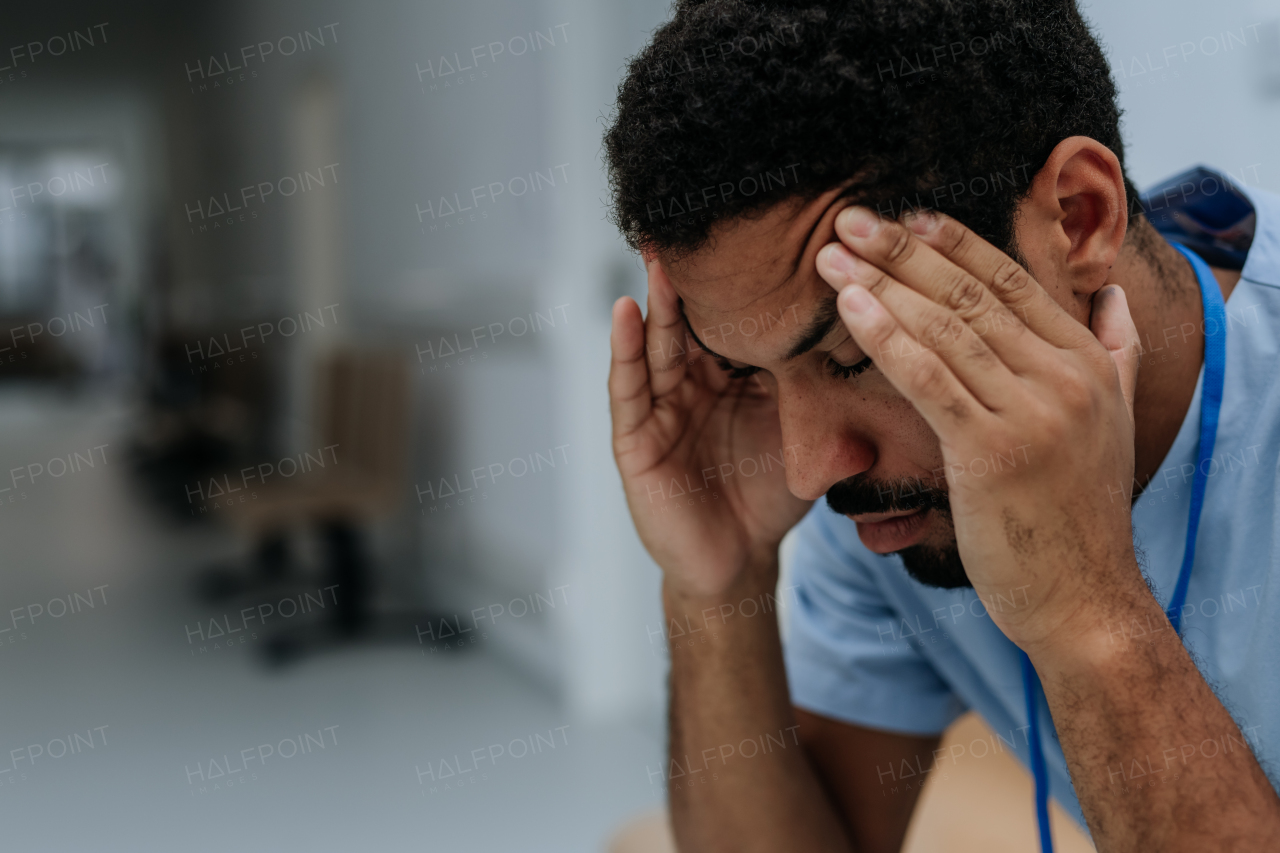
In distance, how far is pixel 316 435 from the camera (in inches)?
124

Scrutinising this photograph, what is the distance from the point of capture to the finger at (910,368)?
1.82 feet

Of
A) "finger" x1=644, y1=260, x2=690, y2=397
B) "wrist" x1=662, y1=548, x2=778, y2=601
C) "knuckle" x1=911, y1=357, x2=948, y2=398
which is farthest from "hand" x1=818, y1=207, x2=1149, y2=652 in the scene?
"wrist" x1=662, y1=548, x2=778, y2=601

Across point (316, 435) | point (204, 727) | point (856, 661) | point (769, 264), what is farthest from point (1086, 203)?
point (316, 435)

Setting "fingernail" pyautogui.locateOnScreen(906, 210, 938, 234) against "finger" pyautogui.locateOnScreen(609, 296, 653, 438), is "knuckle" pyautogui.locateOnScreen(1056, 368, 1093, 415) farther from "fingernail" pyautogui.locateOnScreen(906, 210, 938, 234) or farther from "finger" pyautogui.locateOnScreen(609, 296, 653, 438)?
"finger" pyautogui.locateOnScreen(609, 296, 653, 438)

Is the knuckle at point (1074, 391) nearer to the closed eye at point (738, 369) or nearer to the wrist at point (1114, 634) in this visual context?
the wrist at point (1114, 634)

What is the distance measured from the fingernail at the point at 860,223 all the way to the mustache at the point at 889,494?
0.63 ft

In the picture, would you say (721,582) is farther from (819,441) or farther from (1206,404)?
(1206,404)

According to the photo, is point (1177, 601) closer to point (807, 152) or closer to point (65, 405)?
point (807, 152)

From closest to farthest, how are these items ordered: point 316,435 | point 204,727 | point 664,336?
1. point 664,336
2. point 204,727
3. point 316,435

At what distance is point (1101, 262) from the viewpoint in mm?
642

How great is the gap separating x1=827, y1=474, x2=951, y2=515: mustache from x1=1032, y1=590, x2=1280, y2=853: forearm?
14 cm

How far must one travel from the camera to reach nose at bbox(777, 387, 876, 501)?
26.0 inches

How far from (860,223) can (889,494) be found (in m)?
0.21

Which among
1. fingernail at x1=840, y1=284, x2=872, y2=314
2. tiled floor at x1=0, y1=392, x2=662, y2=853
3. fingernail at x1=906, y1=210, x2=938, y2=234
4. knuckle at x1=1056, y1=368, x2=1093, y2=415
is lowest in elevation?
tiled floor at x1=0, y1=392, x2=662, y2=853
